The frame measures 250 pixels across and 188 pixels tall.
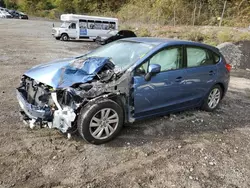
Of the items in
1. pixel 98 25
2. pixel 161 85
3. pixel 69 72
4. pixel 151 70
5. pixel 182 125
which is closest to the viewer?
pixel 69 72

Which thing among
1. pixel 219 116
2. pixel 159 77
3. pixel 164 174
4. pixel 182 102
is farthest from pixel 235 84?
pixel 164 174

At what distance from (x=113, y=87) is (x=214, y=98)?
2.85 metres

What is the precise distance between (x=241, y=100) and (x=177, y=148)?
12.2 feet

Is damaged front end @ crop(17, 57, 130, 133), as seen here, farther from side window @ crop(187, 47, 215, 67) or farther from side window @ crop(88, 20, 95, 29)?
side window @ crop(88, 20, 95, 29)

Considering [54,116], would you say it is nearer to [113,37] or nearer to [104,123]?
A: [104,123]

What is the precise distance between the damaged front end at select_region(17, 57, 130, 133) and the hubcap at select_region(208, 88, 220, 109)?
242cm

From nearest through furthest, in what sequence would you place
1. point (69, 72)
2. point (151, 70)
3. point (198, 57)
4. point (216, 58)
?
point (69, 72) < point (151, 70) < point (198, 57) < point (216, 58)

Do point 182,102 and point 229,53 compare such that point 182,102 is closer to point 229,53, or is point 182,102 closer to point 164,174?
point 164,174

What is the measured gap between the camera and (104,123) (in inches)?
150

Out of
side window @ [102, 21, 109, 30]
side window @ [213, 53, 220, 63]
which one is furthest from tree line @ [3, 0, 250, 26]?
side window @ [213, 53, 220, 63]

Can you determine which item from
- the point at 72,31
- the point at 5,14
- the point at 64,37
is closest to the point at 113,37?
the point at 72,31

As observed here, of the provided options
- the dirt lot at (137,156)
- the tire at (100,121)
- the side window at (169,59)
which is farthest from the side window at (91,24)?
the tire at (100,121)

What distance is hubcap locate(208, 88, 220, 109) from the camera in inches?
218

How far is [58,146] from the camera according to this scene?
3719mm
